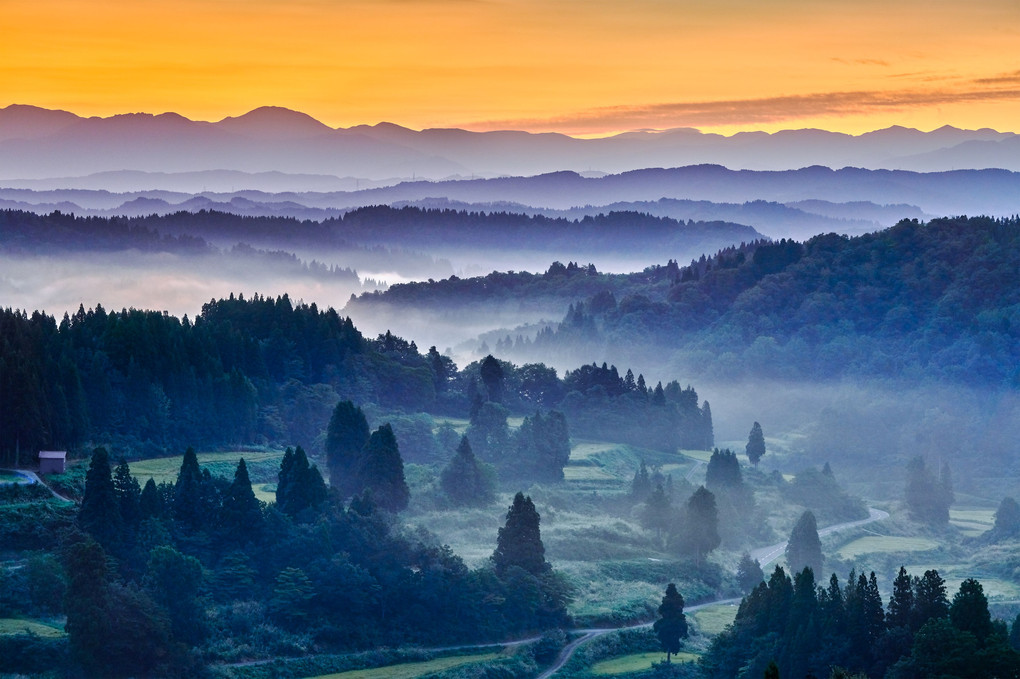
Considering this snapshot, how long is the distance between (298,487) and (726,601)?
2190 centimetres

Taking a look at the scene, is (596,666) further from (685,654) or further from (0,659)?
(0,659)

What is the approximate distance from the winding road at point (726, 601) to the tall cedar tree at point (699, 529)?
4.19 metres

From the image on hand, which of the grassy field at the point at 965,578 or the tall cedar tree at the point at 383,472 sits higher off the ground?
the tall cedar tree at the point at 383,472

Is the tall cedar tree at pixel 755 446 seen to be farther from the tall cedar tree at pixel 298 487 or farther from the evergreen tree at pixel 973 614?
the evergreen tree at pixel 973 614

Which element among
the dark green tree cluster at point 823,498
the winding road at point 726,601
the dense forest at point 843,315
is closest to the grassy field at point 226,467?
the winding road at point 726,601

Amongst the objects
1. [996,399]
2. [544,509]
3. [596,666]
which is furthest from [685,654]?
[996,399]

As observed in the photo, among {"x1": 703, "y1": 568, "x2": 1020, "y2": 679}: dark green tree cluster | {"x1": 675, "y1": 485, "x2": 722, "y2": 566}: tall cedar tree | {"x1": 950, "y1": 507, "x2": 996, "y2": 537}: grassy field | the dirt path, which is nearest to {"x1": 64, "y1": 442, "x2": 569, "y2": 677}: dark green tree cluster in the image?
the dirt path

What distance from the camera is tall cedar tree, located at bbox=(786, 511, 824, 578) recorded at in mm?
79125

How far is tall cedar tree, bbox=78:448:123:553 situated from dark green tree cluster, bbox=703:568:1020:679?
915 inches

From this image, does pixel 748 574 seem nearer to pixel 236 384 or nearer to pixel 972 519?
pixel 972 519

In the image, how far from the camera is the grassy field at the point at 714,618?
222 ft

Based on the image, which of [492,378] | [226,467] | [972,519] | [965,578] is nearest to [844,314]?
[972,519]

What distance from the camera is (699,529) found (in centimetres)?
7994

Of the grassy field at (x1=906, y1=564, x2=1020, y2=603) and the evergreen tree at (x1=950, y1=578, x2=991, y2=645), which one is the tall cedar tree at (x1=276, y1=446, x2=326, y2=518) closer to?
the evergreen tree at (x1=950, y1=578, x2=991, y2=645)
